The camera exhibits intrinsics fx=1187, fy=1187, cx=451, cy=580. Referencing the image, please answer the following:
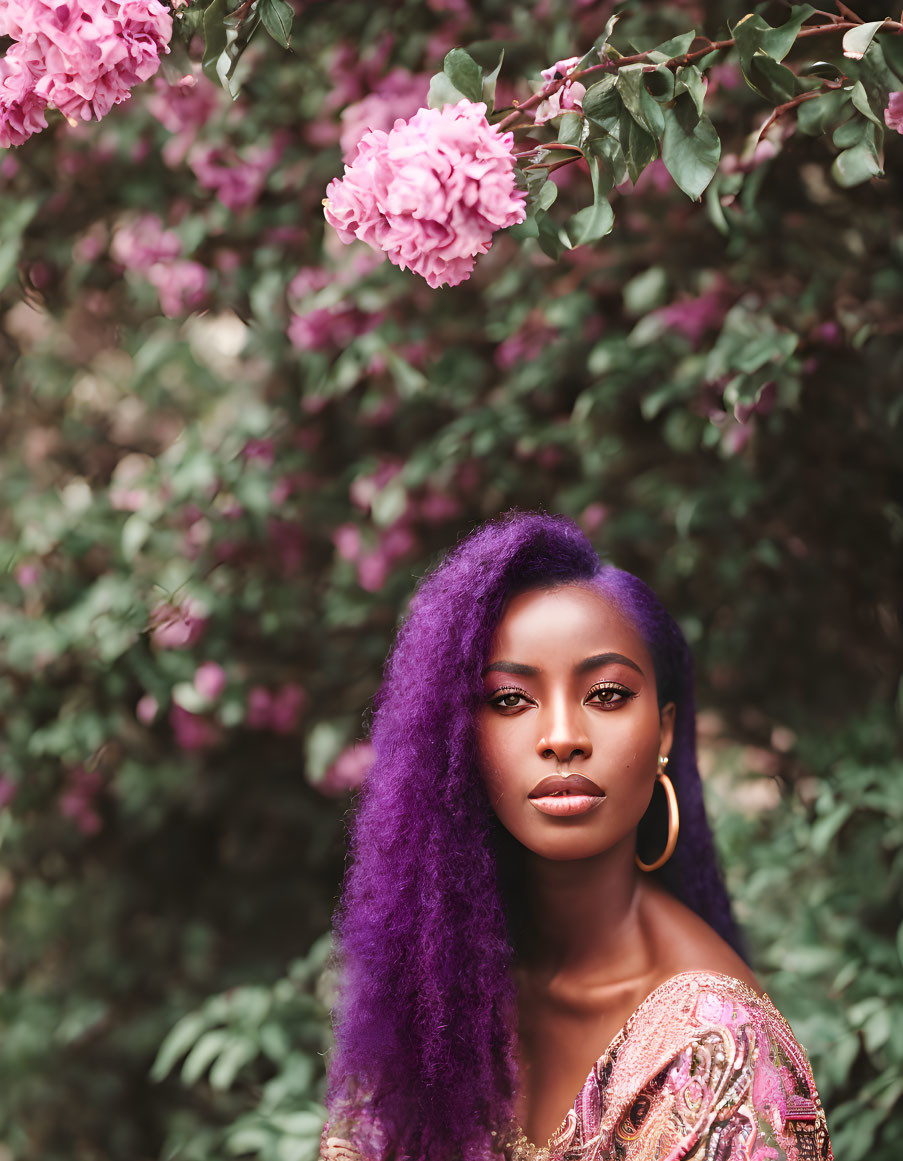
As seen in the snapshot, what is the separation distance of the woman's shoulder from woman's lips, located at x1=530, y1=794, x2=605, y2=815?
0.18 meters

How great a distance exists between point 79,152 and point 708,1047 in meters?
2.15

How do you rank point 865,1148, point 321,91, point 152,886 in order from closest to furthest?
point 865,1148
point 321,91
point 152,886

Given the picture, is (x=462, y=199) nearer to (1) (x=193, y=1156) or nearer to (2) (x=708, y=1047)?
(2) (x=708, y=1047)

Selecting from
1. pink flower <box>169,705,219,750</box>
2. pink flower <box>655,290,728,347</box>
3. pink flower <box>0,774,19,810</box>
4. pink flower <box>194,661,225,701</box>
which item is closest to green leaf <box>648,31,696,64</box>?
pink flower <box>655,290,728,347</box>

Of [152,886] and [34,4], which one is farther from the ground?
[34,4]

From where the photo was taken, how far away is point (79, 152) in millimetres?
2441

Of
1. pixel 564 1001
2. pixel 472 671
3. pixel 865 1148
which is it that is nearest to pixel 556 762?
pixel 472 671

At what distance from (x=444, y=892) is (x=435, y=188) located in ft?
2.20

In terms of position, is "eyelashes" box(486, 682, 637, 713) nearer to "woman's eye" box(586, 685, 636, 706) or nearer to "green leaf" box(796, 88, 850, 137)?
"woman's eye" box(586, 685, 636, 706)

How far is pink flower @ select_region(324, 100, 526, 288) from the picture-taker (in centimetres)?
100

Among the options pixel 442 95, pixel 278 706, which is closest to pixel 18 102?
pixel 442 95

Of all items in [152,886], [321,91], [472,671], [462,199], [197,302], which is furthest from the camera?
[152,886]

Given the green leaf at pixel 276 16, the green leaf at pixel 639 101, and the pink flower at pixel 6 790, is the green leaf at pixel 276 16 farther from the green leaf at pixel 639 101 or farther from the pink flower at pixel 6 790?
the pink flower at pixel 6 790

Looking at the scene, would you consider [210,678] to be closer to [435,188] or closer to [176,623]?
[176,623]
